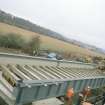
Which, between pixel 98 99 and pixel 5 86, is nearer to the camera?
pixel 5 86

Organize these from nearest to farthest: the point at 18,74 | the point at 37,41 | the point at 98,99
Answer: the point at 18,74 → the point at 98,99 → the point at 37,41

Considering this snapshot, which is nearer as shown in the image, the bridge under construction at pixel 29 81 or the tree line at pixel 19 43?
the bridge under construction at pixel 29 81

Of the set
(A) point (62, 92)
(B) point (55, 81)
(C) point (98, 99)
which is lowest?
(C) point (98, 99)

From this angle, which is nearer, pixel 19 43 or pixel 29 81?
pixel 29 81

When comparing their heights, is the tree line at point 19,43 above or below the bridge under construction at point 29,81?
below

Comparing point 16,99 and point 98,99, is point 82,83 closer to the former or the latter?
point 98,99

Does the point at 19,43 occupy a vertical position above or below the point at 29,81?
below

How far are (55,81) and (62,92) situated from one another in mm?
1501

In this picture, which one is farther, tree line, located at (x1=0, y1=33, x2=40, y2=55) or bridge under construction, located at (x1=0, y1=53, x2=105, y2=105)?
tree line, located at (x1=0, y1=33, x2=40, y2=55)

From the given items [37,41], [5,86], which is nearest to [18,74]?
[5,86]

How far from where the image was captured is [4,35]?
113ft

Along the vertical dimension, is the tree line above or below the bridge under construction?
below

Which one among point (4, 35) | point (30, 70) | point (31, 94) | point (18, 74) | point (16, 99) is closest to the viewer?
point (16, 99)

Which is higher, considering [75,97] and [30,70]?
[30,70]
